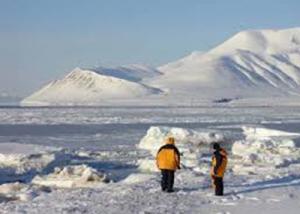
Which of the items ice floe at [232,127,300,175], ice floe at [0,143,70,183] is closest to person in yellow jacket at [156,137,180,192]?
ice floe at [232,127,300,175]

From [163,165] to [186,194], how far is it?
840 millimetres

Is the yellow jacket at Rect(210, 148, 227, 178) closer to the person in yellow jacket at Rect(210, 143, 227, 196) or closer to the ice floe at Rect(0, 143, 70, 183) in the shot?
the person in yellow jacket at Rect(210, 143, 227, 196)

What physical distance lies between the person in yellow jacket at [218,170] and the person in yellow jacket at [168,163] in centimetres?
74

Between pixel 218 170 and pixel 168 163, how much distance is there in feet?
3.34

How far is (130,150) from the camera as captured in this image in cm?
3072

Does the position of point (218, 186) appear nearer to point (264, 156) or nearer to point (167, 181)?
point (167, 181)

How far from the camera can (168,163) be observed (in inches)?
568

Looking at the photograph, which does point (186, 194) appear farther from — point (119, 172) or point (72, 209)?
point (119, 172)

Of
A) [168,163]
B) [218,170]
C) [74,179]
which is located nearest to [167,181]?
[168,163]

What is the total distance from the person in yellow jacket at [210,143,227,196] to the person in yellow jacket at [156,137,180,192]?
0.74 metres

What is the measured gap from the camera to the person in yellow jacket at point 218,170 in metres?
13.7

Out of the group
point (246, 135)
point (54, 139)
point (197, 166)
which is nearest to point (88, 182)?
point (197, 166)

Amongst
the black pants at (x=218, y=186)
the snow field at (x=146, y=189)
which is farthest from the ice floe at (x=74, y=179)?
the black pants at (x=218, y=186)

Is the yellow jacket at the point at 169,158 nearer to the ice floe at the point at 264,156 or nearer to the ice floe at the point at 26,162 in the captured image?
the ice floe at the point at 264,156
